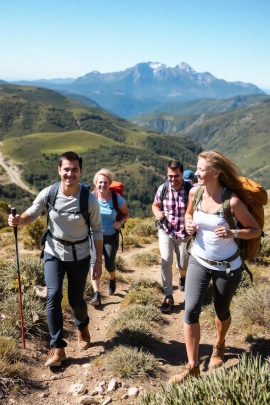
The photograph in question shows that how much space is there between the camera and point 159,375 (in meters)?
4.21

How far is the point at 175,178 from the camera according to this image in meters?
5.68

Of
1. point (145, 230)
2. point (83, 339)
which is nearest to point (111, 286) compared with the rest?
point (83, 339)

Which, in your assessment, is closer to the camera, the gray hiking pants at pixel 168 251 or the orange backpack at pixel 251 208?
the orange backpack at pixel 251 208

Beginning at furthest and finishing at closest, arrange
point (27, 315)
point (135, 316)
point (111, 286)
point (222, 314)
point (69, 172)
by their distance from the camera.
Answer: point (111, 286) → point (135, 316) → point (27, 315) → point (222, 314) → point (69, 172)

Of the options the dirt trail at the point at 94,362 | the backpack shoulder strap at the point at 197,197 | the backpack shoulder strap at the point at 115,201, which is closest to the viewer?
the dirt trail at the point at 94,362

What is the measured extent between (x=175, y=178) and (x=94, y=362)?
3.09m

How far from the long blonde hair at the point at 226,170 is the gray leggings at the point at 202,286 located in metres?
0.93

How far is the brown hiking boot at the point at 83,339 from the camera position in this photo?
4.99m

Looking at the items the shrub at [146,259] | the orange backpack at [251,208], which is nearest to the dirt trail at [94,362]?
the orange backpack at [251,208]

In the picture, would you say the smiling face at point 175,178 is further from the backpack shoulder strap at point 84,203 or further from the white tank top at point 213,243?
the backpack shoulder strap at point 84,203

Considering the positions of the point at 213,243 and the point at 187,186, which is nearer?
the point at 213,243

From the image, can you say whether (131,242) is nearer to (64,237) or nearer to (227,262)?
(64,237)

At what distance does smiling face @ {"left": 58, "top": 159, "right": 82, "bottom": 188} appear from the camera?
4094 millimetres

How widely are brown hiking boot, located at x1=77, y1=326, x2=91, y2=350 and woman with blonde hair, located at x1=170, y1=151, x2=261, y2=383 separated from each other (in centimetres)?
162
